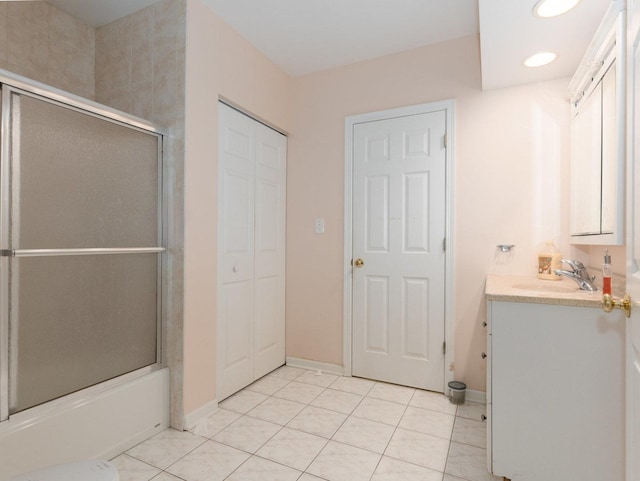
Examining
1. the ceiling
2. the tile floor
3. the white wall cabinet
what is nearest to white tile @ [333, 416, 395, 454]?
the tile floor

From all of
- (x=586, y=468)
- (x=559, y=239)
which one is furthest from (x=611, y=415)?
(x=559, y=239)

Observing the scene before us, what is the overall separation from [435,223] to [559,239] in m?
0.78

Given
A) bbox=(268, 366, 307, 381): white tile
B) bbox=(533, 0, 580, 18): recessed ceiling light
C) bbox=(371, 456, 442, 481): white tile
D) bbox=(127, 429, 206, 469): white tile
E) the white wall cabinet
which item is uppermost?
bbox=(533, 0, 580, 18): recessed ceiling light

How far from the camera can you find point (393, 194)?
8.93 ft

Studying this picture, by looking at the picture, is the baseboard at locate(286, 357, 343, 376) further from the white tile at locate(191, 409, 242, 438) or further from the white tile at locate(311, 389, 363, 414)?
the white tile at locate(191, 409, 242, 438)

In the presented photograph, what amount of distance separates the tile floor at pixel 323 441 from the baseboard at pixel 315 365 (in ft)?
1.06

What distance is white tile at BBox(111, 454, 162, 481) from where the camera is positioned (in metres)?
1.62

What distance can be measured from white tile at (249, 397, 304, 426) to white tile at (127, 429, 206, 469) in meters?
0.41

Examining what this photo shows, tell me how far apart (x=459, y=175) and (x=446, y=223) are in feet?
1.18

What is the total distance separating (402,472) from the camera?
5.54 feet

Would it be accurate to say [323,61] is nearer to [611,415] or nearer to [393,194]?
[393,194]

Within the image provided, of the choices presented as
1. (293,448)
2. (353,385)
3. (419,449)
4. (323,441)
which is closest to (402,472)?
(419,449)

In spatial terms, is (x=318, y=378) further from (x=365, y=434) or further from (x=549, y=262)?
(x=549, y=262)

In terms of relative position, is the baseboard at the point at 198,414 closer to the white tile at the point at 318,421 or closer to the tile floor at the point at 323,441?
the tile floor at the point at 323,441
